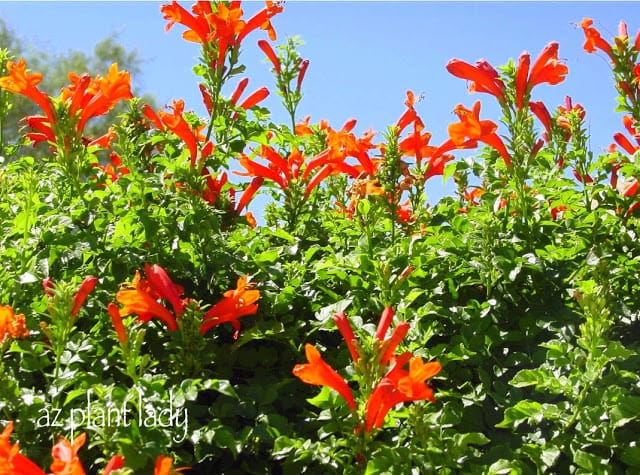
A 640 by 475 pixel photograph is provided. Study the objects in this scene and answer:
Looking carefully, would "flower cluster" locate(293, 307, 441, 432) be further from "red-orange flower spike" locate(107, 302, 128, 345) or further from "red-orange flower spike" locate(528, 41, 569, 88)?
"red-orange flower spike" locate(528, 41, 569, 88)

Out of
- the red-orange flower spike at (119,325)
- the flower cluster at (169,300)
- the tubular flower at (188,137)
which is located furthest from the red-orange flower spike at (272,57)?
the red-orange flower spike at (119,325)

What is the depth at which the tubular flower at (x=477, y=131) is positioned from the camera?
3871mm

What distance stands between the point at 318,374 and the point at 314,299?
2.99ft

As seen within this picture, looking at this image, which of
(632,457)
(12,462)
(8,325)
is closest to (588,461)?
(632,457)

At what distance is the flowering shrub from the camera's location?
2818 mm

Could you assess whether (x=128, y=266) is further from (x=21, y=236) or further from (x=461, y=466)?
(x=461, y=466)

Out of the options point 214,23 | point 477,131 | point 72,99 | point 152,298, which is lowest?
point 152,298

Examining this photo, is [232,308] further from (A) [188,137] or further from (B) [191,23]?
(B) [191,23]

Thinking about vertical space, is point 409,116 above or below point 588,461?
above

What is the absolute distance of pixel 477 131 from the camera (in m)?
3.87

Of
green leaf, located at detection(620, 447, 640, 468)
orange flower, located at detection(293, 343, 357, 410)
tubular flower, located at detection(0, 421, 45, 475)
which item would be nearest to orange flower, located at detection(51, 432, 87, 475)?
tubular flower, located at detection(0, 421, 45, 475)

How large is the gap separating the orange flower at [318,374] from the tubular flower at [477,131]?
1571 mm

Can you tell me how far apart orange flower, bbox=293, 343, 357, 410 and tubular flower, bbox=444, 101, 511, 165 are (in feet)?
5.15

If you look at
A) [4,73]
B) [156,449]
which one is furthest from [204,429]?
[4,73]
